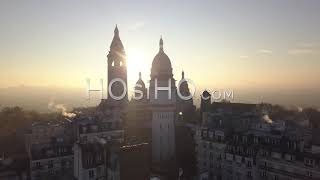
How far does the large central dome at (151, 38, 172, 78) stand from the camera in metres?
74.3

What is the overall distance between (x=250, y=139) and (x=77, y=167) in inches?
1037

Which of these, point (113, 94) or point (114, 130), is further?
point (113, 94)

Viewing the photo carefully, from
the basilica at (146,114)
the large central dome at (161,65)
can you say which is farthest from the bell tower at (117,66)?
the large central dome at (161,65)

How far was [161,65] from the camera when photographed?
7450 cm

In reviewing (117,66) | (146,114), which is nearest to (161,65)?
(117,66)

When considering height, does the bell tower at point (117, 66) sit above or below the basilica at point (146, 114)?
above

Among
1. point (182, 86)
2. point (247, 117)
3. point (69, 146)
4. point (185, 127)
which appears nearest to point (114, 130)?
point (69, 146)

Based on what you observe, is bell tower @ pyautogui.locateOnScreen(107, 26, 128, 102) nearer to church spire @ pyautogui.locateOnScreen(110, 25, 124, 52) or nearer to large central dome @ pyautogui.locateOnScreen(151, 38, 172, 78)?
church spire @ pyautogui.locateOnScreen(110, 25, 124, 52)

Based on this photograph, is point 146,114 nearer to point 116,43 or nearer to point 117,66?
point 117,66

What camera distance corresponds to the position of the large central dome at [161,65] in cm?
7431

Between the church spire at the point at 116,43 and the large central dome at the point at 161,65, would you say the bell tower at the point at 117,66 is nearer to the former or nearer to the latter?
the church spire at the point at 116,43

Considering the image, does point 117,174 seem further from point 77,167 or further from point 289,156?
point 289,156

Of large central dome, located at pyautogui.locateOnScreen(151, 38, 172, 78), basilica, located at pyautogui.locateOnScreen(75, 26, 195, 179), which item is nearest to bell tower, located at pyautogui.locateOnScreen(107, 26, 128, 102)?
basilica, located at pyautogui.locateOnScreen(75, 26, 195, 179)

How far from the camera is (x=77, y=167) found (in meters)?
45.2
